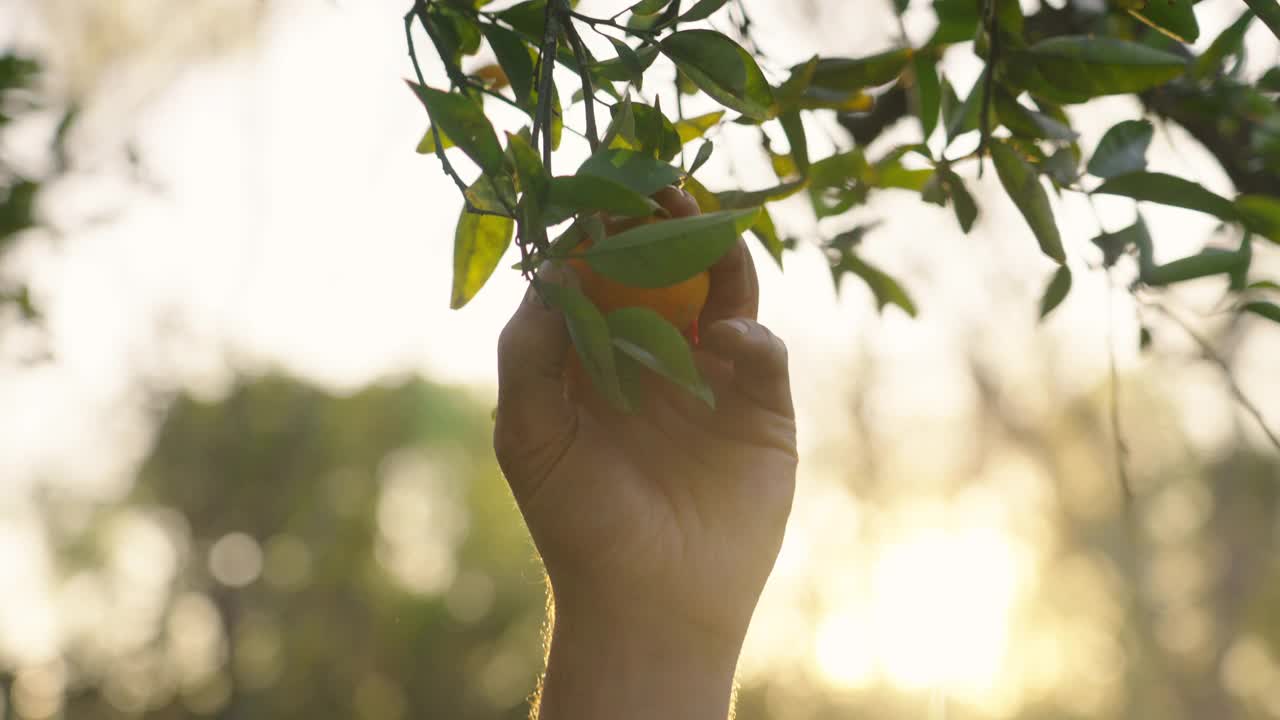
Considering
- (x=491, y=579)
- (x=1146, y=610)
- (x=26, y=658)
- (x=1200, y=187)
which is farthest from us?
(x=491, y=579)

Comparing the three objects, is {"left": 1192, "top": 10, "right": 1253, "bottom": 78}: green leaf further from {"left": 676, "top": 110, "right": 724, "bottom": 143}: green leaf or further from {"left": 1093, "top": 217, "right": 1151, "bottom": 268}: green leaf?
{"left": 676, "top": 110, "right": 724, "bottom": 143}: green leaf

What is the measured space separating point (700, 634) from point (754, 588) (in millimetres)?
54

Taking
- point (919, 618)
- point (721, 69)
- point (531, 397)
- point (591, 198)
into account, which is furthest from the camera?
point (919, 618)

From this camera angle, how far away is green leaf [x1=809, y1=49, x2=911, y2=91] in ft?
2.28

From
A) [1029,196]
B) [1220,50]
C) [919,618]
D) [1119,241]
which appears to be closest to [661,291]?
[1029,196]

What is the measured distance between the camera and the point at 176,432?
13.6m

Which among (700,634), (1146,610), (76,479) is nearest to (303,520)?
(76,479)

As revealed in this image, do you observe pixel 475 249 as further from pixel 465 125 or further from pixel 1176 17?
pixel 1176 17

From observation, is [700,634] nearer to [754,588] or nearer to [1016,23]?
[754,588]

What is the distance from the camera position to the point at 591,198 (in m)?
0.43

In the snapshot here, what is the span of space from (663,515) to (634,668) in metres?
0.11

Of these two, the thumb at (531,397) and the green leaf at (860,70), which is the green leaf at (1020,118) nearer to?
the green leaf at (860,70)

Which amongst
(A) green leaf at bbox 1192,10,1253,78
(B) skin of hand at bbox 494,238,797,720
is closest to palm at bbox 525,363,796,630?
(B) skin of hand at bbox 494,238,797,720

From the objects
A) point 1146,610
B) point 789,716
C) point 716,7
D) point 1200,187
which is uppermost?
point 716,7
